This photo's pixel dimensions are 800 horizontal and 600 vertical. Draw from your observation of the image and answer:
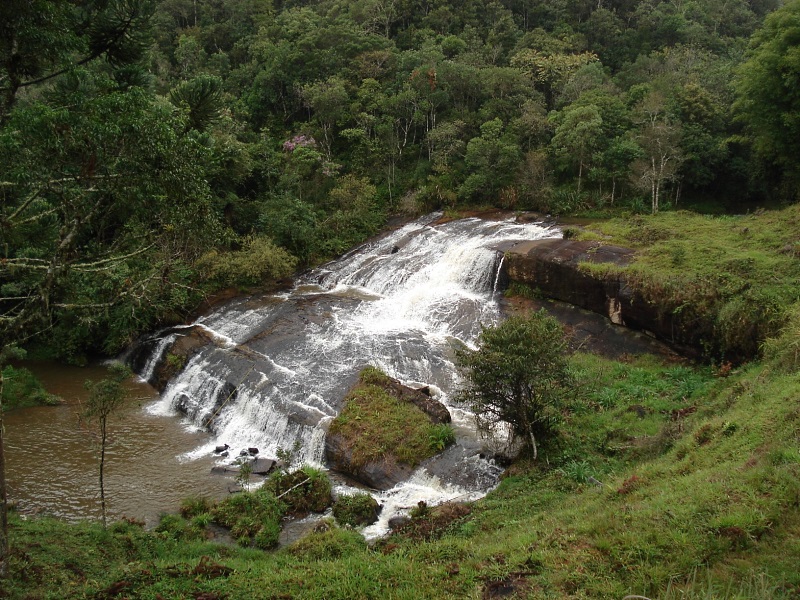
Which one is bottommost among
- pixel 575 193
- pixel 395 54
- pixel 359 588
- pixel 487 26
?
pixel 359 588

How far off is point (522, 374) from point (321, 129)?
2721 centimetres

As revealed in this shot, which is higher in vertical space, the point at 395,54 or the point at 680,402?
the point at 395,54

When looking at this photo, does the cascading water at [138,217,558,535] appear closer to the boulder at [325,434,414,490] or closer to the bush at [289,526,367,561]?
the boulder at [325,434,414,490]

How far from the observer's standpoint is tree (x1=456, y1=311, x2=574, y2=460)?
382 inches

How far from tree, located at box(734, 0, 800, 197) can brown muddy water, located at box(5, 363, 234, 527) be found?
22152 millimetres

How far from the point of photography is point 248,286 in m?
21.4

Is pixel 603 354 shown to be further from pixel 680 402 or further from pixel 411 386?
pixel 411 386

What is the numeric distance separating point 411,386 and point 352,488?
3675 millimetres

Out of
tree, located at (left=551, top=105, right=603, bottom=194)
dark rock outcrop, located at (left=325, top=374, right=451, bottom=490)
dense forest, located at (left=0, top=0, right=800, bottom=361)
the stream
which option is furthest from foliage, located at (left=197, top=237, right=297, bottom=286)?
tree, located at (left=551, top=105, right=603, bottom=194)

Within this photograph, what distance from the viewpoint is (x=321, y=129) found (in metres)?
32.8

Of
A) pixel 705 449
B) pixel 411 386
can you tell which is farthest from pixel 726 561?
pixel 411 386

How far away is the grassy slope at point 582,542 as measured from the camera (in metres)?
5.24

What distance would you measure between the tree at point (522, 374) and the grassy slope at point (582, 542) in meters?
1.01

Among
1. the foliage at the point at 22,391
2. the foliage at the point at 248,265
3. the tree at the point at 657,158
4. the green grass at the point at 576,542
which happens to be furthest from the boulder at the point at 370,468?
the tree at the point at 657,158
